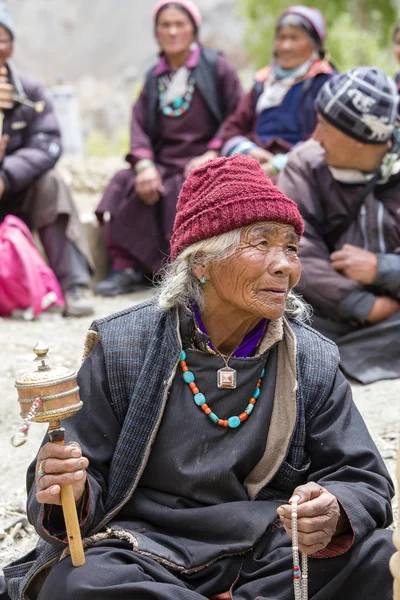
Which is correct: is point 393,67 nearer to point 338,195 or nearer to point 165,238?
point 165,238

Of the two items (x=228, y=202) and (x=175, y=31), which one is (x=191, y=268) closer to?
(x=228, y=202)

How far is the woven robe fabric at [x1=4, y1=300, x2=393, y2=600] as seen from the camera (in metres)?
2.44

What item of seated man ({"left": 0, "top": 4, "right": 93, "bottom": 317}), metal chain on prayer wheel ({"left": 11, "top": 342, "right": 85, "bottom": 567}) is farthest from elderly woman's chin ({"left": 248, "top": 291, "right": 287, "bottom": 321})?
seated man ({"left": 0, "top": 4, "right": 93, "bottom": 317})

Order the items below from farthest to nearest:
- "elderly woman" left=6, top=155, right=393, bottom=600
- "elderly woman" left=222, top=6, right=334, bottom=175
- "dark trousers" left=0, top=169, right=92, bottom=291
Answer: "dark trousers" left=0, top=169, right=92, bottom=291
"elderly woman" left=222, top=6, right=334, bottom=175
"elderly woman" left=6, top=155, right=393, bottom=600

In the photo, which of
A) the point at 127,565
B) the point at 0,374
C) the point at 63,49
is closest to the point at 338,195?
the point at 0,374

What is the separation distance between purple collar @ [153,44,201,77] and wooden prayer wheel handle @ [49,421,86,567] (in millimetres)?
5260

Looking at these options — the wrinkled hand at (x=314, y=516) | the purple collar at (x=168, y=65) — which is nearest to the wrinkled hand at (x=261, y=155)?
the purple collar at (x=168, y=65)

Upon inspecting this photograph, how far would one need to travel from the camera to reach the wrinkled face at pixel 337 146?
14.9 ft

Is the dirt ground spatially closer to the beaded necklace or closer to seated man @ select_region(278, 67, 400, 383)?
seated man @ select_region(278, 67, 400, 383)

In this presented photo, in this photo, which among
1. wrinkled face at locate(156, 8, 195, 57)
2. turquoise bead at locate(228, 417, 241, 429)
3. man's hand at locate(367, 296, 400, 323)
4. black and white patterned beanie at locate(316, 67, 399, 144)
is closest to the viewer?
turquoise bead at locate(228, 417, 241, 429)

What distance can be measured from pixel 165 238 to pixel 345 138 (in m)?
2.62

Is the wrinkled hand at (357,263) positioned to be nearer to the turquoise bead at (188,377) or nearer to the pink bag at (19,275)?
the turquoise bead at (188,377)

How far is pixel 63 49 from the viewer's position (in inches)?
1116

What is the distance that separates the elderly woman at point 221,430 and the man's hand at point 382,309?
→ 2056 millimetres
